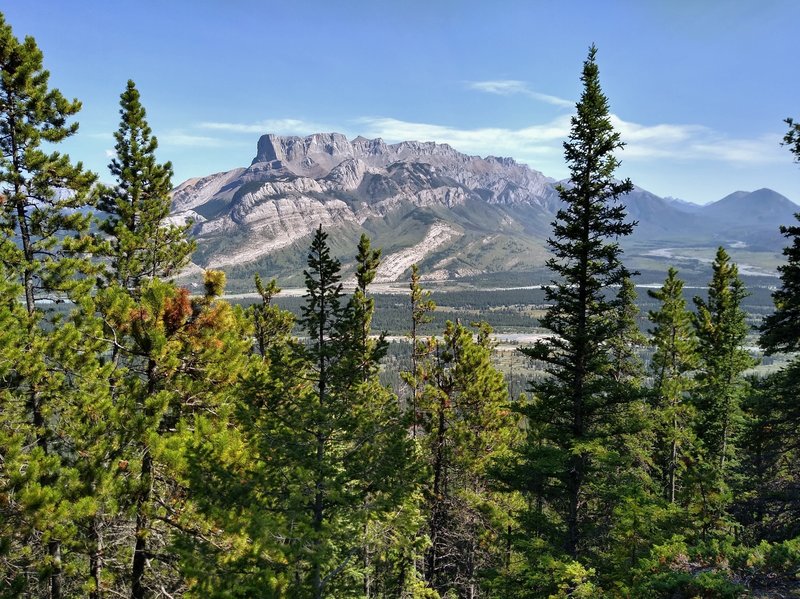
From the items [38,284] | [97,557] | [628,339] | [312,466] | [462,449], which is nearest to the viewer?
[312,466]

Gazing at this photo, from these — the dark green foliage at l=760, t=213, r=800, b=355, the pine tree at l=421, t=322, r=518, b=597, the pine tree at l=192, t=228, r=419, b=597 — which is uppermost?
the dark green foliage at l=760, t=213, r=800, b=355

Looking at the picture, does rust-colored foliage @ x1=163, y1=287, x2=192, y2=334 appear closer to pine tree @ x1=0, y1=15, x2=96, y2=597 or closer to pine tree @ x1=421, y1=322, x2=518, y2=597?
pine tree @ x1=0, y1=15, x2=96, y2=597

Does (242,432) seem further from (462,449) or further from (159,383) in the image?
(462,449)

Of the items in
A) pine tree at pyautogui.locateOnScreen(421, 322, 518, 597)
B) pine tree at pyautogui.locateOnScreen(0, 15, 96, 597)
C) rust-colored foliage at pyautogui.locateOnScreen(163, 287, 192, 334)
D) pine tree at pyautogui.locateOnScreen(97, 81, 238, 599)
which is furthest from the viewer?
pine tree at pyautogui.locateOnScreen(421, 322, 518, 597)

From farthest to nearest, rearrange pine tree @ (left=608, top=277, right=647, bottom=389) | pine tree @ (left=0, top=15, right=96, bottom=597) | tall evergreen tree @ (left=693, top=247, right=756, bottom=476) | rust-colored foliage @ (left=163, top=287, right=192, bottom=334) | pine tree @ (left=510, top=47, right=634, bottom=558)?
pine tree @ (left=608, top=277, right=647, bottom=389) → tall evergreen tree @ (left=693, top=247, right=756, bottom=476) → pine tree @ (left=510, top=47, right=634, bottom=558) → rust-colored foliage @ (left=163, top=287, right=192, bottom=334) → pine tree @ (left=0, top=15, right=96, bottom=597)

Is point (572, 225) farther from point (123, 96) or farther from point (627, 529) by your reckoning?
point (123, 96)

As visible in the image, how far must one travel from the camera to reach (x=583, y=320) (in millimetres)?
16891

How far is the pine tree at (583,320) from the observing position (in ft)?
54.1


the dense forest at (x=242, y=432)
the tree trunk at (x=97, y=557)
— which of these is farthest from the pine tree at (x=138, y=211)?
the tree trunk at (x=97, y=557)

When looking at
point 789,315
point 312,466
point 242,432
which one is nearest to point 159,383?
point 242,432

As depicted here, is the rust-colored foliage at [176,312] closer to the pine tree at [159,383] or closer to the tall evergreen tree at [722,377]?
the pine tree at [159,383]

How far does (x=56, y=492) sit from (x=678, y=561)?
15.2 metres

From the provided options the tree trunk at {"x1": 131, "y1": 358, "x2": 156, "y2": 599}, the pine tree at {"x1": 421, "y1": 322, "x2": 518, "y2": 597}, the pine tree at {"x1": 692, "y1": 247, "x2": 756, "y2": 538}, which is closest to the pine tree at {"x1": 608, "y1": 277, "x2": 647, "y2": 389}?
the pine tree at {"x1": 692, "y1": 247, "x2": 756, "y2": 538}

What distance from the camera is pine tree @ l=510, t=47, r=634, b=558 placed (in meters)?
16.5
